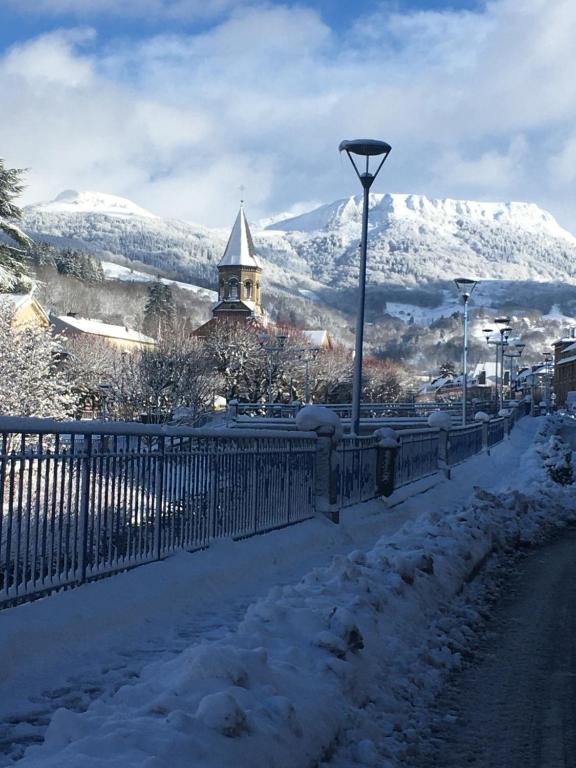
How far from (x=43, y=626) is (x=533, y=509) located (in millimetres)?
13564

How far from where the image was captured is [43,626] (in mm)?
6508

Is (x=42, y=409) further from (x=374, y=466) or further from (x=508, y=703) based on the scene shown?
(x=508, y=703)

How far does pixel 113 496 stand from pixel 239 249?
131 meters

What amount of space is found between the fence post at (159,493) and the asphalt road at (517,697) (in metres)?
3.17

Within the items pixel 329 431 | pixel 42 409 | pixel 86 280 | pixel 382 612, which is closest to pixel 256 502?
pixel 329 431

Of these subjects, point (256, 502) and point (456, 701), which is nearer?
point (456, 701)

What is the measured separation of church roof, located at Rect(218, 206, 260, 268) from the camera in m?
136

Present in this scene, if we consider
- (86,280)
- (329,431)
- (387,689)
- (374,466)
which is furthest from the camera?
(86,280)

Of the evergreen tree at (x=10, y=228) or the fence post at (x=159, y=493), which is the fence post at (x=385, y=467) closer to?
the fence post at (x=159, y=493)

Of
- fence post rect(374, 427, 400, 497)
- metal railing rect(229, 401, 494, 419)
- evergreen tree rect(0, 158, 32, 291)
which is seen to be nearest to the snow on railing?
fence post rect(374, 427, 400, 497)

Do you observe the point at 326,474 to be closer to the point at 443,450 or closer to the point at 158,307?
the point at 443,450

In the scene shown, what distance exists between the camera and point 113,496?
783cm

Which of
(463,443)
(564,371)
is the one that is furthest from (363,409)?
(564,371)

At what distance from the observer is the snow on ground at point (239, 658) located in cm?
456
